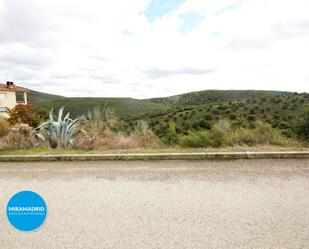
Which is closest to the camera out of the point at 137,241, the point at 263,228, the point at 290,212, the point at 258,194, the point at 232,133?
the point at 137,241

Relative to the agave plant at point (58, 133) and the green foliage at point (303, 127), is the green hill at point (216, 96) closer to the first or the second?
the green foliage at point (303, 127)

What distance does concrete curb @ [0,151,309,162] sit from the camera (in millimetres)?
5086

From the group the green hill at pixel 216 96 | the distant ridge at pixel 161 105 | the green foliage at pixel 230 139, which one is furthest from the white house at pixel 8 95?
the green hill at pixel 216 96

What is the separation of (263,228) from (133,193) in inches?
74.2

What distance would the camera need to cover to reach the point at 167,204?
10.3ft

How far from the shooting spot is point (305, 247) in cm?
223

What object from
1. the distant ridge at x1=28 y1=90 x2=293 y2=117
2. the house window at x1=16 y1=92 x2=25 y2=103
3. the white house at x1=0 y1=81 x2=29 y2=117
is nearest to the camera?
the white house at x1=0 y1=81 x2=29 y2=117

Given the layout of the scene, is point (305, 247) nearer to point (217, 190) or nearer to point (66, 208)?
point (217, 190)

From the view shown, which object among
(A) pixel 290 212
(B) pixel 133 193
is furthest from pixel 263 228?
(B) pixel 133 193

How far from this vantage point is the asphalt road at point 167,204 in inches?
95.1

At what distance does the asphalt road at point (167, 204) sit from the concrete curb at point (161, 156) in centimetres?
28

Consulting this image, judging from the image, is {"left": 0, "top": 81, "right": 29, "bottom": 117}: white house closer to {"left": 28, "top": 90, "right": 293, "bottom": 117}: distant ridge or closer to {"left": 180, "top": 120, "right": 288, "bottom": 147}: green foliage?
{"left": 28, "top": 90, "right": 293, "bottom": 117}: distant ridge

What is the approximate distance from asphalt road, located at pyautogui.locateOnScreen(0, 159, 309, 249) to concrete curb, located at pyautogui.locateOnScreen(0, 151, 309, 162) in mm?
280

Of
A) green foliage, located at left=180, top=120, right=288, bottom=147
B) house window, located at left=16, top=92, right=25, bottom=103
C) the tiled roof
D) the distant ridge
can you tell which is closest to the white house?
the tiled roof
